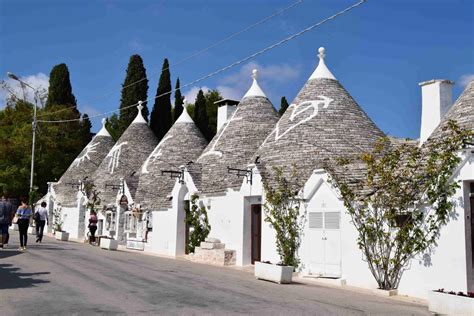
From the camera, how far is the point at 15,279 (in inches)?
446

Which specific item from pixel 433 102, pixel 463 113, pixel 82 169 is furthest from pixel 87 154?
pixel 463 113

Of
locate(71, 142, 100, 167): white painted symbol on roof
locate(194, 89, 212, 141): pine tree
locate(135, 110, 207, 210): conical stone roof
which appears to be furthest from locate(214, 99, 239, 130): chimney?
locate(194, 89, 212, 141): pine tree

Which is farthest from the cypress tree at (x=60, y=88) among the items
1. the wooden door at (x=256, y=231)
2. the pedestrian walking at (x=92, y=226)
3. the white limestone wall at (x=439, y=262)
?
the white limestone wall at (x=439, y=262)

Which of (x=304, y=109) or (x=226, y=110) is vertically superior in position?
(x=226, y=110)

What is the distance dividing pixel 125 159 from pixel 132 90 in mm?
15923

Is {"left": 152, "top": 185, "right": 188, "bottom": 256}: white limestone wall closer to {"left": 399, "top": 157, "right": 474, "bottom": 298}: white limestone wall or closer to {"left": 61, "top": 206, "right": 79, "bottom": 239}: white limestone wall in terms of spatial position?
{"left": 61, "top": 206, "right": 79, "bottom": 239}: white limestone wall

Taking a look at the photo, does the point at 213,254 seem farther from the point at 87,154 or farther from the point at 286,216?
the point at 87,154

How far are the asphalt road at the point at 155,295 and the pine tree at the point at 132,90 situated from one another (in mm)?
33907

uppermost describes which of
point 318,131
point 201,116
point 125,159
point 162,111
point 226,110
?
point 162,111

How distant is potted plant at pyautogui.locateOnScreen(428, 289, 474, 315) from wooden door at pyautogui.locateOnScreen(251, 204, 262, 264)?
10.0 m

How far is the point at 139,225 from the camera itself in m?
28.1

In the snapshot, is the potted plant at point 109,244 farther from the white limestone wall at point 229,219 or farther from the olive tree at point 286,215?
the olive tree at point 286,215

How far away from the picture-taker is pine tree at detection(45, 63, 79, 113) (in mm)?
52906

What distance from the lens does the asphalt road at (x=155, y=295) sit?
8562 mm
